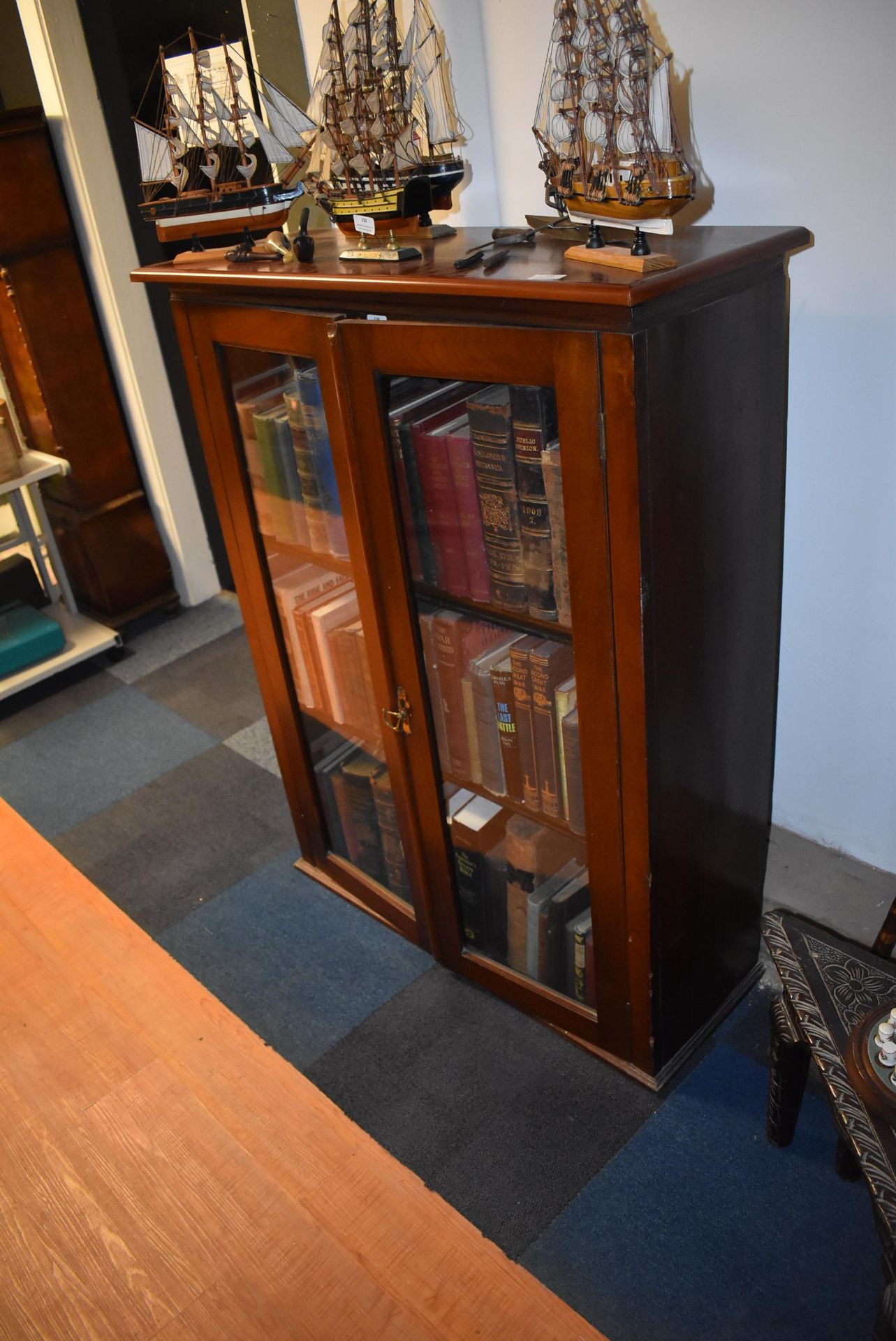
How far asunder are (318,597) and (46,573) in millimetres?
2056

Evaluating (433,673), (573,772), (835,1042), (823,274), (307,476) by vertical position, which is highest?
(823,274)

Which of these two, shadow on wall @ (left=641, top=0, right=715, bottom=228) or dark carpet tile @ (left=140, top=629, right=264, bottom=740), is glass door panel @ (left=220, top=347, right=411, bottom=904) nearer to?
shadow on wall @ (left=641, top=0, right=715, bottom=228)

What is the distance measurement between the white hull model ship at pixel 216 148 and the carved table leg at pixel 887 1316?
1.90 meters

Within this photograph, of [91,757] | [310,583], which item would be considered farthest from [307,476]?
[91,757]

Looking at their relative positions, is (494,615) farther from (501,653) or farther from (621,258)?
(621,258)

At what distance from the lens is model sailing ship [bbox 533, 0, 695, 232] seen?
1.38 meters

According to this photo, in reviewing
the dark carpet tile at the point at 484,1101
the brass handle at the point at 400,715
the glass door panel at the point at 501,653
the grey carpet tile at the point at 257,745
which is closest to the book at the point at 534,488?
the glass door panel at the point at 501,653

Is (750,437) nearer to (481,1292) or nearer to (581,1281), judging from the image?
(481,1292)

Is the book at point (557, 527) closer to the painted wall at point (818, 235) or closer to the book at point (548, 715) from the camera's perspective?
the book at point (548, 715)

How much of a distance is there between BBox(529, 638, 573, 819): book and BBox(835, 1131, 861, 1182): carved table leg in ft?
2.42

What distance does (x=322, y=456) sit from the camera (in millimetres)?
1826

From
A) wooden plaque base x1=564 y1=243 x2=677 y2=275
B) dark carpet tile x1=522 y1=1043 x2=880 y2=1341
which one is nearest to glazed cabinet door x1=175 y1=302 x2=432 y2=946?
wooden plaque base x1=564 y1=243 x2=677 y2=275

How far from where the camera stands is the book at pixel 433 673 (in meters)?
1.78

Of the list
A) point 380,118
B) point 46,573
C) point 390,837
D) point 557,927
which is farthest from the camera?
point 46,573
